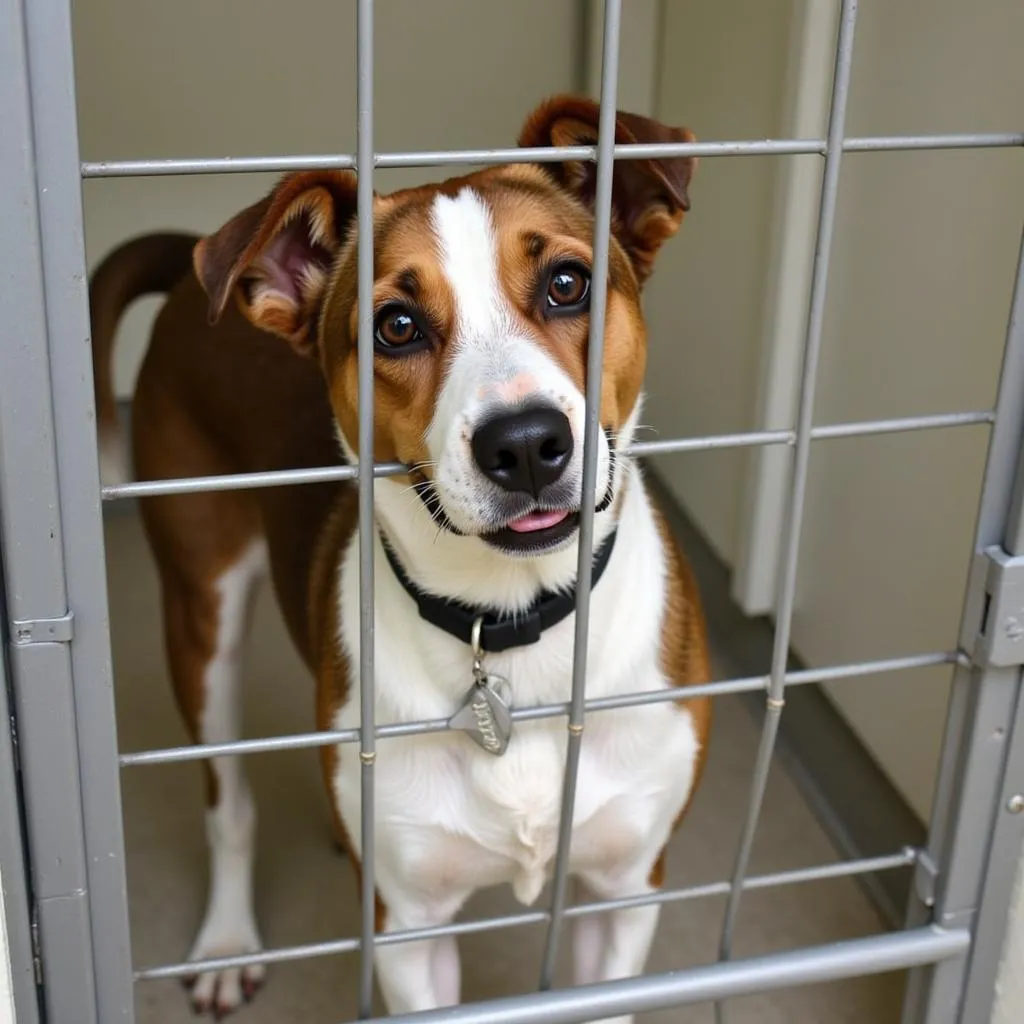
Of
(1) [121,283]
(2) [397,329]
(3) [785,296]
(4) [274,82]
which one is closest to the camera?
(2) [397,329]

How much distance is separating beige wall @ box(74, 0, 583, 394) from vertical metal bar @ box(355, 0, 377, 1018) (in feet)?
6.65

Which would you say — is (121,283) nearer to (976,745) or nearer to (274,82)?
(274,82)

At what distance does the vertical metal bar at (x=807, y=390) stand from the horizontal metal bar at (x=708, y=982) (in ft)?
0.20

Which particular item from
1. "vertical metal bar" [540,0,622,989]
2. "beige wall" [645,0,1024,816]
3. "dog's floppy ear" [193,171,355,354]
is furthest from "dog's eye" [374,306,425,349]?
"beige wall" [645,0,1024,816]

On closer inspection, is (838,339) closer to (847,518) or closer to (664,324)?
(847,518)

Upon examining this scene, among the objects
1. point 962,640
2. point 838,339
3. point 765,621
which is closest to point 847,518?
point 838,339

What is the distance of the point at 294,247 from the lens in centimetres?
150

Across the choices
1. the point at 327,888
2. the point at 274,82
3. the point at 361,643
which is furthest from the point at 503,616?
the point at 274,82

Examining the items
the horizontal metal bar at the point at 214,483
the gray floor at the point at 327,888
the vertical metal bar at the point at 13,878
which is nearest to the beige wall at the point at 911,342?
the gray floor at the point at 327,888

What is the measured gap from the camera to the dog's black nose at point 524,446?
1190mm

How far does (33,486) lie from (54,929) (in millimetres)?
467

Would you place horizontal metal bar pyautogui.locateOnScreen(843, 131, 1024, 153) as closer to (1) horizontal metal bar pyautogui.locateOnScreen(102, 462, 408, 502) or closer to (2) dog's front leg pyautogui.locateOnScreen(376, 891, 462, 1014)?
(1) horizontal metal bar pyautogui.locateOnScreen(102, 462, 408, 502)

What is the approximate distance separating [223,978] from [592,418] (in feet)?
4.13

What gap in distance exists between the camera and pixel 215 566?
6.73 ft
